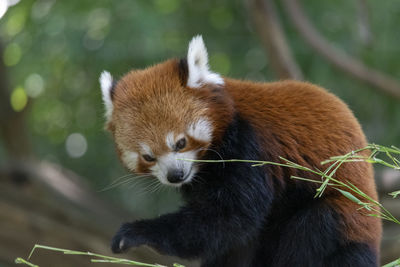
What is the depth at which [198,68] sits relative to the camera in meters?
2.91

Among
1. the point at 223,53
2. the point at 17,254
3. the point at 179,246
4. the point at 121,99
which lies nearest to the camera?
the point at 179,246

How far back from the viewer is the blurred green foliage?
18.7ft

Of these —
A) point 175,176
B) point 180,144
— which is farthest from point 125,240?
point 180,144

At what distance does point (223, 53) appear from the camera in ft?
21.5

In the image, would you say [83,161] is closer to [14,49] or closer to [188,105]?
[14,49]

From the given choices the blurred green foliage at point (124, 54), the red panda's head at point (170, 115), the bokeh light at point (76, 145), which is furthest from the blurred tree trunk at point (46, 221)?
the red panda's head at point (170, 115)

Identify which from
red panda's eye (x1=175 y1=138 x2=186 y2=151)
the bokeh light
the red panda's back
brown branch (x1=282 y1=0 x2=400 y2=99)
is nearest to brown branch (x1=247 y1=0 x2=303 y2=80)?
brown branch (x1=282 y1=0 x2=400 y2=99)

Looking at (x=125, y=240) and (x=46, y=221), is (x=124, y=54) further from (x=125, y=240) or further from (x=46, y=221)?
(x=125, y=240)

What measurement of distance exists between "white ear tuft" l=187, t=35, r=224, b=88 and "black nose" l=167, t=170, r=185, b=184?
434mm

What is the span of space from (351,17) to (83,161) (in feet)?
10.8

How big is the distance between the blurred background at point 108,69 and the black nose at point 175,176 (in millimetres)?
2022

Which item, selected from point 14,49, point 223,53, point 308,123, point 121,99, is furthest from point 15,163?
point 308,123

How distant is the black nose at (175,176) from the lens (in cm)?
269

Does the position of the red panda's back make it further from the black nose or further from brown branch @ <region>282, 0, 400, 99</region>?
brown branch @ <region>282, 0, 400, 99</region>
